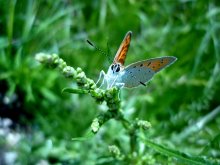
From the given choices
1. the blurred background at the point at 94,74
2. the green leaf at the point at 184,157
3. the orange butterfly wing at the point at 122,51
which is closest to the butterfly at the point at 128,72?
the orange butterfly wing at the point at 122,51

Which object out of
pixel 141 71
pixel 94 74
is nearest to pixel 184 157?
pixel 141 71

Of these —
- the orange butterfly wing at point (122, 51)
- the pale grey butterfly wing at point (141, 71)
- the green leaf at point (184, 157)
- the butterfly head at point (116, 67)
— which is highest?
the orange butterfly wing at point (122, 51)

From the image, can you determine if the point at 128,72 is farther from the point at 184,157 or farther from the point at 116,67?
the point at 184,157

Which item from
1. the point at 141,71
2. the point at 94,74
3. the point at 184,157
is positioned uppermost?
the point at 94,74

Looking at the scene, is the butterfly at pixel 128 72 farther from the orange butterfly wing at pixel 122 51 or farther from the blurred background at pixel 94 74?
the blurred background at pixel 94 74

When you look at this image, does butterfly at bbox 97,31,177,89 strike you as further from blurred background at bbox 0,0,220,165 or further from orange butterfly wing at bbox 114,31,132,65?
blurred background at bbox 0,0,220,165

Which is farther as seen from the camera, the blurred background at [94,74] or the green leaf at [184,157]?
the blurred background at [94,74]
